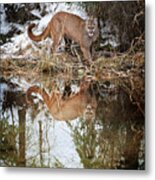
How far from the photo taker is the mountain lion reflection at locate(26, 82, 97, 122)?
1.75m

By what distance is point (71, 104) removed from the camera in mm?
1765

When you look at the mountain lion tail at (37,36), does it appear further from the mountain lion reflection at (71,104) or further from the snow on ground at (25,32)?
the mountain lion reflection at (71,104)

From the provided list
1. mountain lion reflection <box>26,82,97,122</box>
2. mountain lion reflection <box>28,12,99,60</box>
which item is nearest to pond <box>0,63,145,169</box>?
mountain lion reflection <box>26,82,97,122</box>

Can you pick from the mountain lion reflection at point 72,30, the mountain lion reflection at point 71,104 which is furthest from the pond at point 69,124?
the mountain lion reflection at point 72,30

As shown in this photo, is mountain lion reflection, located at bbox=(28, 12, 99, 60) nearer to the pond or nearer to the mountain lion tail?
the mountain lion tail

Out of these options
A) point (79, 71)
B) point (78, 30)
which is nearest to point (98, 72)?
point (79, 71)

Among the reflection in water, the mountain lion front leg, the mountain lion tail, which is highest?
the mountain lion tail

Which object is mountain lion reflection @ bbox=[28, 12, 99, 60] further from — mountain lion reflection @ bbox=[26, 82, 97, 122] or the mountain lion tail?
mountain lion reflection @ bbox=[26, 82, 97, 122]

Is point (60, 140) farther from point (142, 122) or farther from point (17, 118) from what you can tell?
point (142, 122)

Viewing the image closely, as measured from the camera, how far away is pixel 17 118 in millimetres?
1799

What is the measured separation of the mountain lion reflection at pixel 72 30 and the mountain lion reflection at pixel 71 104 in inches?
5.9

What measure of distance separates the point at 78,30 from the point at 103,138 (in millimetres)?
436

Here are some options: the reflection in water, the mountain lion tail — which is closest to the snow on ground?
the mountain lion tail

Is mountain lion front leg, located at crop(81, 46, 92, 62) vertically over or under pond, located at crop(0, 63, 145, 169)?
over
